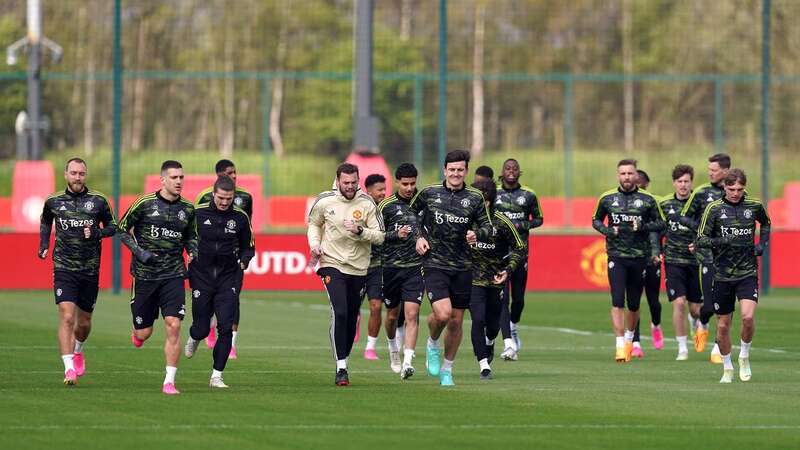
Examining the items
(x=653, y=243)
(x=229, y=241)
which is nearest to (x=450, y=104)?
(x=653, y=243)

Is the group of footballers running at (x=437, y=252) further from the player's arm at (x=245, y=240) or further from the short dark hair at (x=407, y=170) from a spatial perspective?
the player's arm at (x=245, y=240)

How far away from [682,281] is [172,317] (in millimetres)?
7893

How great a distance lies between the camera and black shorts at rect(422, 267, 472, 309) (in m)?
17.8

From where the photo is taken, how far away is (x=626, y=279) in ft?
70.6

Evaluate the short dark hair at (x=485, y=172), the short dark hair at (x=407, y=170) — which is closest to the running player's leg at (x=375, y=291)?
the short dark hair at (x=485, y=172)

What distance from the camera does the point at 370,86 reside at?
35.7 m

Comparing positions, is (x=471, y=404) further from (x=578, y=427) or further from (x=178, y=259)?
(x=178, y=259)

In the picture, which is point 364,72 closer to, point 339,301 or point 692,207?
point 692,207

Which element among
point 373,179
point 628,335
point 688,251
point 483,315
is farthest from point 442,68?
point 483,315

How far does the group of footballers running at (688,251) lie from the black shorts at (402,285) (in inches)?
96.9

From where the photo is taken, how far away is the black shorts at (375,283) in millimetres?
20531

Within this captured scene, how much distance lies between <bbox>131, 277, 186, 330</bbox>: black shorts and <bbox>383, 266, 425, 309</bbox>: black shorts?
9.70 feet

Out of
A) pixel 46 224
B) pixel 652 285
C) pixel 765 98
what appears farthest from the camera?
pixel 765 98

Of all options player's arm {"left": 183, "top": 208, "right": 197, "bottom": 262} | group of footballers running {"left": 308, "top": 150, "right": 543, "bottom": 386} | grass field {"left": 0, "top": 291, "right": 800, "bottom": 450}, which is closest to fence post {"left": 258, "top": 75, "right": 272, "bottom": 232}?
grass field {"left": 0, "top": 291, "right": 800, "bottom": 450}
